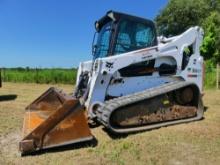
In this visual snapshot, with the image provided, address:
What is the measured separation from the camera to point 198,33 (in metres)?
8.12

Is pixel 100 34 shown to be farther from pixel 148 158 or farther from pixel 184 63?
pixel 148 158

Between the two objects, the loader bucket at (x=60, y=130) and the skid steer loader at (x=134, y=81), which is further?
the skid steer loader at (x=134, y=81)

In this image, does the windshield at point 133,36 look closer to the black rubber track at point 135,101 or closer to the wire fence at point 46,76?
the black rubber track at point 135,101

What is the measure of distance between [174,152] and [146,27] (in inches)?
123

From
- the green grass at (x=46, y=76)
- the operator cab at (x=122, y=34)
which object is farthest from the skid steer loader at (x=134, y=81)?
the green grass at (x=46, y=76)

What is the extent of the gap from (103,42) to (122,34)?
0.58 metres

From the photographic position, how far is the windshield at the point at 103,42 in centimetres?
746

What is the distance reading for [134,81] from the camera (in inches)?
288

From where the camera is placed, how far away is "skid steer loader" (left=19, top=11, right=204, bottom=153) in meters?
6.57

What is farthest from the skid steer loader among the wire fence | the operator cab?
the wire fence

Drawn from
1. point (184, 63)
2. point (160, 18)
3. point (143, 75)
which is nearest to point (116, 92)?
point (143, 75)

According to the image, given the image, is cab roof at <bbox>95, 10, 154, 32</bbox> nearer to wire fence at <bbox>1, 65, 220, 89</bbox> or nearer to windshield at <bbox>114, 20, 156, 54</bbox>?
windshield at <bbox>114, 20, 156, 54</bbox>

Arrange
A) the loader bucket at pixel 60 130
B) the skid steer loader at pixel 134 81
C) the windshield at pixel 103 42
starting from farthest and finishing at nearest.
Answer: the windshield at pixel 103 42
the skid steer loader at pixel 134 81
the loader bucket at pixel 60 130

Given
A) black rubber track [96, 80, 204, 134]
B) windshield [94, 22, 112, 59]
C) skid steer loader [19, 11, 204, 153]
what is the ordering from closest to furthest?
black rubber track [96, 80, 204, 134] < skid steer loader [19, 11, 204, 153] < windshield [94, 22, 112, 59]
